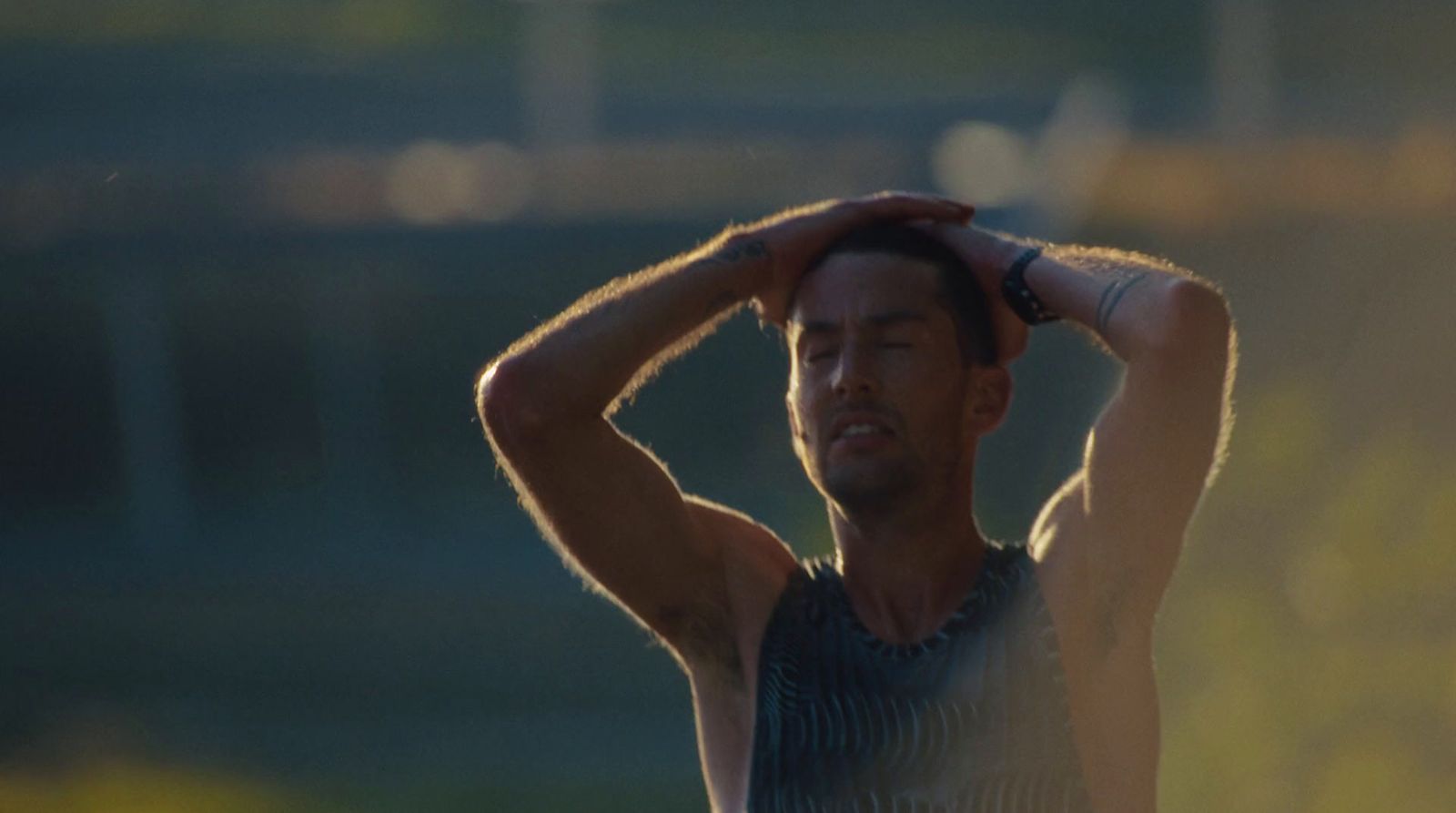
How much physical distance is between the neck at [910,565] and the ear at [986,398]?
104mm

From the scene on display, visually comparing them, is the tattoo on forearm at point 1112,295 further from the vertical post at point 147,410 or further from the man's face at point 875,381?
the vertical post at point 147,410

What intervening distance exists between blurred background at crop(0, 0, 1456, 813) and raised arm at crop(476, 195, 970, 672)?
5.38m

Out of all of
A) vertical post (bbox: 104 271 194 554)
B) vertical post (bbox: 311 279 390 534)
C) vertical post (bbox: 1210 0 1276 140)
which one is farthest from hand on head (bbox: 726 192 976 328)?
vertical post (bbox: 1210 0 1276 140)

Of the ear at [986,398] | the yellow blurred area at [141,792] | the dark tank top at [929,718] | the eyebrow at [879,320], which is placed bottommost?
the yellow blurred area at [141,792]

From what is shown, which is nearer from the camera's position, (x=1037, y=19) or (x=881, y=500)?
(x=881, y=500)

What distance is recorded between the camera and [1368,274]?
10195 millimetres

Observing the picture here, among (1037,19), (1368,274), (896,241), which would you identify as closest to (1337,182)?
(1368,274)

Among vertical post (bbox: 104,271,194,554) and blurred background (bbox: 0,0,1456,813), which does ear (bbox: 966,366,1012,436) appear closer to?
blurred background (bbox: 0,0,1456,813)

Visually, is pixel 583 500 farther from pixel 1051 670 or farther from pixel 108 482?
pixel 108 482

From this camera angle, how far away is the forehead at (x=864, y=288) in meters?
3.41

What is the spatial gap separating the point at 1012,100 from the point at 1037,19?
5176mm

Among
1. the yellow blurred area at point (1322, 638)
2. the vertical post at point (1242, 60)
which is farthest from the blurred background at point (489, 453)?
the vertical post at point (1242, 60)

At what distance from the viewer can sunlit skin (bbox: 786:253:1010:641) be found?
335cm

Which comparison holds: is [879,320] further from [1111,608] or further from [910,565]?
[1111,608]
